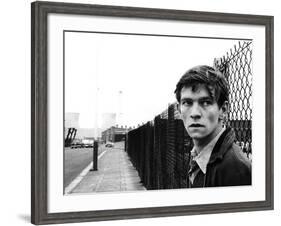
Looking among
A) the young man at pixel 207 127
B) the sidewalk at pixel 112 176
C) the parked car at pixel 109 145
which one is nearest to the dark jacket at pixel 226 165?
the young man at pixel 207 127

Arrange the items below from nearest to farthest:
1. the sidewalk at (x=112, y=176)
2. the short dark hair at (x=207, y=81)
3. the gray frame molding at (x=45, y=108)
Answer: the gray frame molding at (x=45, y=108) → the sidewalk at (x=112, y=176) → the short dark hair at (x=207, y=81)

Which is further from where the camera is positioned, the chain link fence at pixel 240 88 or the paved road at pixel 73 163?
the chain link fence at pixel 240 88

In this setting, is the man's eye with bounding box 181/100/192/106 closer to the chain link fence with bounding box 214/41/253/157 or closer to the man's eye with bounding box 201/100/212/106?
the man's eye with bounding box 201/100/212/106

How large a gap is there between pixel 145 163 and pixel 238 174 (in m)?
0.44

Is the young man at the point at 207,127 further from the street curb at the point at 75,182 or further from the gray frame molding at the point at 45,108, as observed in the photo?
the street curb at the point at 75,182

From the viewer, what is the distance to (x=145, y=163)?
8.00 feet

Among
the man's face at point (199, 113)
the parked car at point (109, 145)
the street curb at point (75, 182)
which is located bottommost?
the street curb at point (75, 182)

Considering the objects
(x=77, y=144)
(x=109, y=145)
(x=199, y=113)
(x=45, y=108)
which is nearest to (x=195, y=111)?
(x=199, y=113)

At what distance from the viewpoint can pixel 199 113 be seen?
249 centimetres

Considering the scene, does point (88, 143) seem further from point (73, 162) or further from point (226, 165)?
point (226, 165)

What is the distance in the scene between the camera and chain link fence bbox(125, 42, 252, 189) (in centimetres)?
242

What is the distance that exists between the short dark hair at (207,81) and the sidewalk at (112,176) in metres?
0.35

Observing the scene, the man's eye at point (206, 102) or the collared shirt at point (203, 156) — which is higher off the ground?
the man's eye at point (206, 102)

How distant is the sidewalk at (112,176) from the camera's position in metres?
2.36
